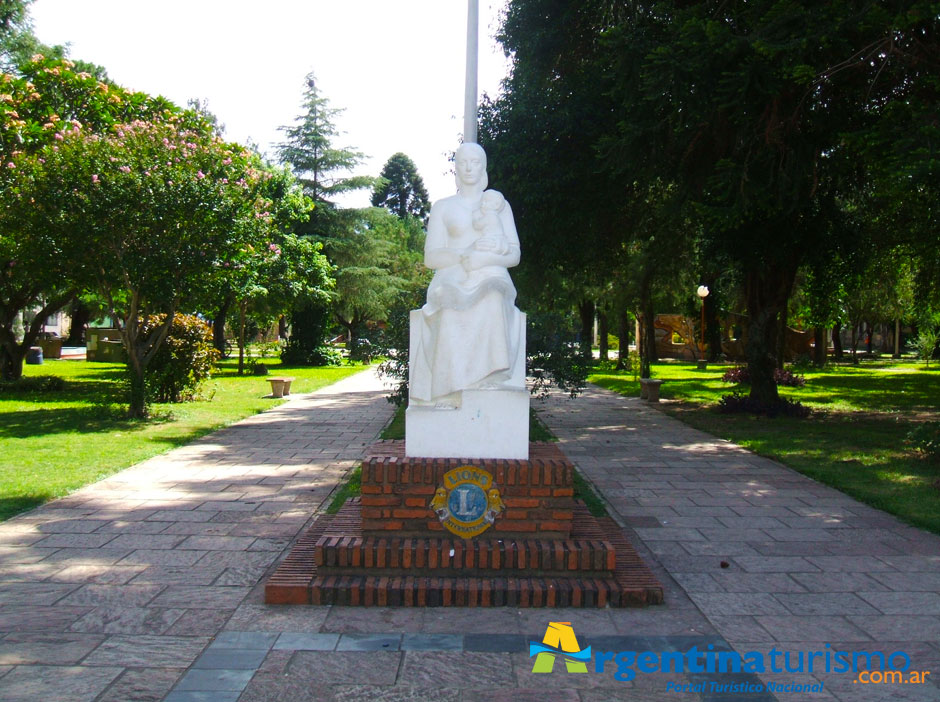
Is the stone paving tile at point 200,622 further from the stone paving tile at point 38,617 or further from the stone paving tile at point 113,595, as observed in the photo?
the stone paving tile at point 38,617

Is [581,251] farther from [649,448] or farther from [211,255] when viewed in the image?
[211,255]

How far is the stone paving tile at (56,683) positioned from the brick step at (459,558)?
4.37 ft

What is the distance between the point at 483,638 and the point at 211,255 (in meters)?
10.2

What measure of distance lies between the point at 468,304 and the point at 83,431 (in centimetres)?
858

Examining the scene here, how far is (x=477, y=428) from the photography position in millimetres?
4977

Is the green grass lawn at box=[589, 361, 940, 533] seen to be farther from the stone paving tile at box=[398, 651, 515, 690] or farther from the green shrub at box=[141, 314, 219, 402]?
the green shrub at box=[141, 314, 219, 402]

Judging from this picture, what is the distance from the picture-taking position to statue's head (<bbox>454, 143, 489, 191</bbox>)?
17.2 ft

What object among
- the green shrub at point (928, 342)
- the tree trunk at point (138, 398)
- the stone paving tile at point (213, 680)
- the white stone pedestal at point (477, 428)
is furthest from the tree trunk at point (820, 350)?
the stone paving tile at point (213, 680)

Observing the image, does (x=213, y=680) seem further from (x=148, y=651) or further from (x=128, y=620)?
(x=128, y=620)

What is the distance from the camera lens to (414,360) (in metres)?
5.12

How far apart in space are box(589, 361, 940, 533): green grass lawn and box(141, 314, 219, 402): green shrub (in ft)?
31.0

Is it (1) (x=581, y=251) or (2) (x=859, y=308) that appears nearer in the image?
(1) (x=581, y=251)

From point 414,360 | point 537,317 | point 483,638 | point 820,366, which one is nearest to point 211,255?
point 537,317

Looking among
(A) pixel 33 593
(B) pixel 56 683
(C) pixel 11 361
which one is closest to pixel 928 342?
(C) pixel 11 361
